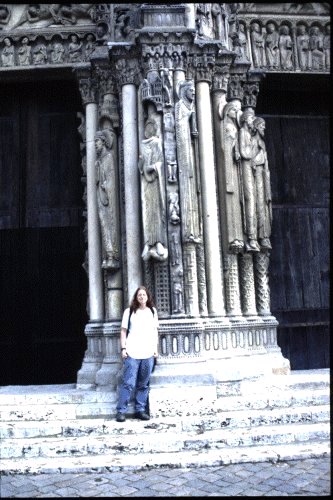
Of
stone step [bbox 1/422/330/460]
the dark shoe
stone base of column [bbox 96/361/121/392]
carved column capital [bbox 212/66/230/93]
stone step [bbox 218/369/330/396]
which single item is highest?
carved column capital [bbox 212/66/230/93]

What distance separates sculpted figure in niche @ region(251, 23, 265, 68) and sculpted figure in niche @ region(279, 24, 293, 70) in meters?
0.38

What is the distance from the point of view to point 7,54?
858 cm

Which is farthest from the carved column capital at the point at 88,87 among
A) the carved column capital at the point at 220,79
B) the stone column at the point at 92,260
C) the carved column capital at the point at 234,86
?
the carved column capital at the point at 234,86

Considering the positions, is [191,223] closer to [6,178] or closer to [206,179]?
[206,179]

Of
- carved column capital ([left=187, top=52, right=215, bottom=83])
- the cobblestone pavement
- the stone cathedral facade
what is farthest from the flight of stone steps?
carved column capital ([left=187, top=52, right=215, bottom=83])

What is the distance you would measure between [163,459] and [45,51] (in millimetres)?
6731

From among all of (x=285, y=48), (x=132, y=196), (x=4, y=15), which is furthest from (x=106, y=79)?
(x=285, y=48)

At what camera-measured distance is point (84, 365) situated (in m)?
7.54

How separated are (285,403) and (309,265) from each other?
368 cm

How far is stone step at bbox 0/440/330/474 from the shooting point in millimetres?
4941

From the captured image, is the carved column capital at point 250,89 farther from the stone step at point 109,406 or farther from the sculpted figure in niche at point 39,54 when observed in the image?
the stone step at point 109,406

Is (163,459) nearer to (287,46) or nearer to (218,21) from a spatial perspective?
(218,21)

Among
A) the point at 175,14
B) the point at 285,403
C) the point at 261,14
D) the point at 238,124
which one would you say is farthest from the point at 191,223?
the point at 261,14

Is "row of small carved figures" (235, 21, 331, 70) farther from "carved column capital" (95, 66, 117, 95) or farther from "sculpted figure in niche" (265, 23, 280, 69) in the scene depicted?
"carved column capital" (95, 66, 117, 95)
